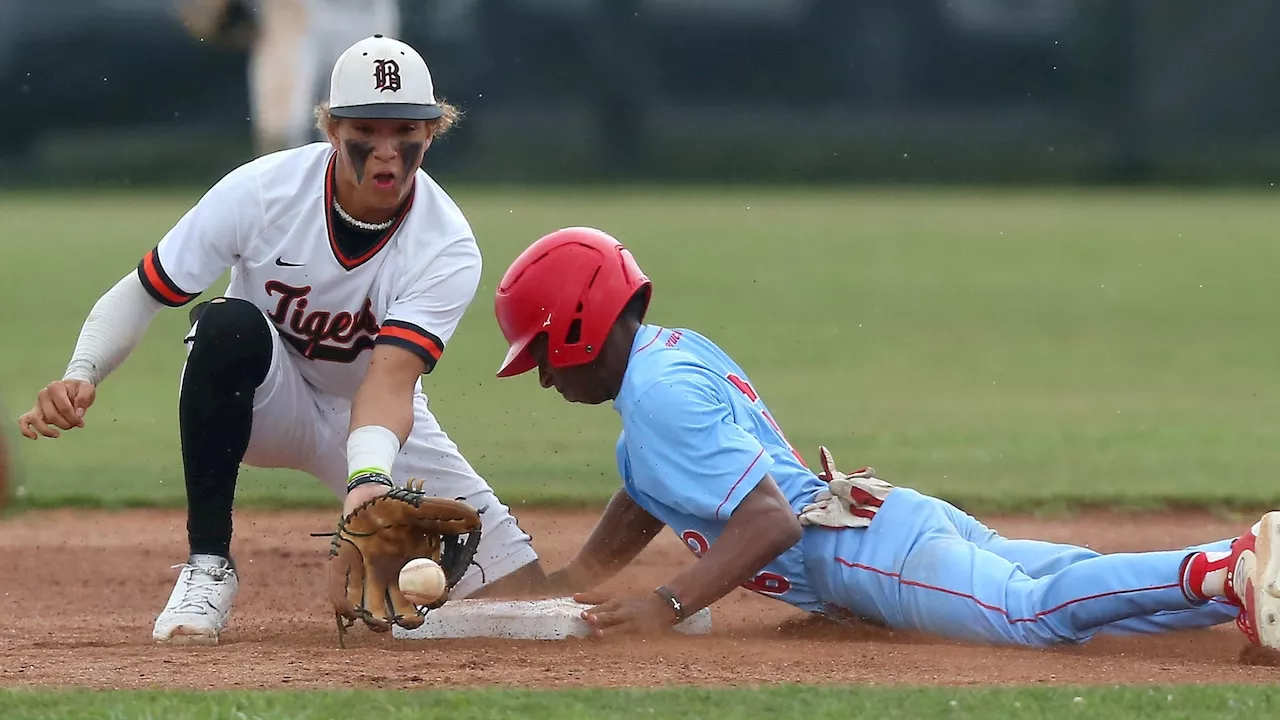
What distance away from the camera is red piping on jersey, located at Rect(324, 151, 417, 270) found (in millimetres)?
4027

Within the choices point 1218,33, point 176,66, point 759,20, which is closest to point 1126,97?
→ point 1218,33

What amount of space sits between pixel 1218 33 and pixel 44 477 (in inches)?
730

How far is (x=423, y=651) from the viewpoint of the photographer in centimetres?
361

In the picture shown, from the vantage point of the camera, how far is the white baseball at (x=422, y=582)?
11.7ft

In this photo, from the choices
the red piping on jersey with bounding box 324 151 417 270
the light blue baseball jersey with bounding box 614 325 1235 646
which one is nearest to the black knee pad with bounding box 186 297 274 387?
the red piping on jersey with bounding box 324 151 417 270

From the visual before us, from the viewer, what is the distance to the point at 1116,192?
2288cm

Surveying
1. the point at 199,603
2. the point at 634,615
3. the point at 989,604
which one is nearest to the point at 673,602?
the point at 634,615

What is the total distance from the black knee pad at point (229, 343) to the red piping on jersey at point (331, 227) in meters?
0.24

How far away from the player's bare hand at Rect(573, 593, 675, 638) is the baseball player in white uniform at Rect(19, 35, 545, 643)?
59 cm

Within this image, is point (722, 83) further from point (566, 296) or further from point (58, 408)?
point (58, 408)

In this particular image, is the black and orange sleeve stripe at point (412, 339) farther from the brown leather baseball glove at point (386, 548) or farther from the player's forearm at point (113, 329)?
the player's forearm at point (113, 329)

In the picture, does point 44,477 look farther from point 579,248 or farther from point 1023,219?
point 1023,219

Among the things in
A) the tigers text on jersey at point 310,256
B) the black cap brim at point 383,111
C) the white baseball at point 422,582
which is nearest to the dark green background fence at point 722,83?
the tigers text on jersey at point 310,256

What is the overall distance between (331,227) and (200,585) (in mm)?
908
